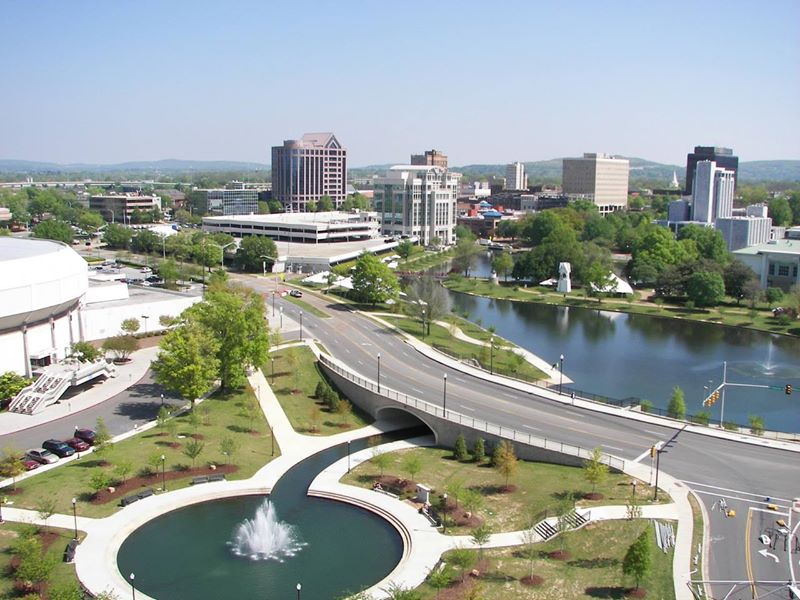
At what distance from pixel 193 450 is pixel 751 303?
82.1 m

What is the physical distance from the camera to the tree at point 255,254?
11619 cm

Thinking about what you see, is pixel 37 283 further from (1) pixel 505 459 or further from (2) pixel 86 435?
(1) pixel 505 459

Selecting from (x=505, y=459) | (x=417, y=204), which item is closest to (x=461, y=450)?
(x=505, y=459)

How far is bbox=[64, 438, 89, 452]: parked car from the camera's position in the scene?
4441cm

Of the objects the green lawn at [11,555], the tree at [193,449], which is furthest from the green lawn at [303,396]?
the green lawn at [11,555]

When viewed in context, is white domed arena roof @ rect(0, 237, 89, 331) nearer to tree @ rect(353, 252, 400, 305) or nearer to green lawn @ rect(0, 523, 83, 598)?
green lawn @ rect(0, 523, 83, 598)

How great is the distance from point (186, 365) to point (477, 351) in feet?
97.9

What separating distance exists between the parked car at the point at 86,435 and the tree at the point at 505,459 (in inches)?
920

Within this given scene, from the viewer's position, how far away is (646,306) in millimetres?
104625

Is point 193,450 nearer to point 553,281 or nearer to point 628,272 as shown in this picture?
point 553,281

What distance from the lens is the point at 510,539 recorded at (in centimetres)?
3522

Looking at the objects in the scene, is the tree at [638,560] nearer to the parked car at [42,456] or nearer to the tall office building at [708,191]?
the parked car at [42,456]

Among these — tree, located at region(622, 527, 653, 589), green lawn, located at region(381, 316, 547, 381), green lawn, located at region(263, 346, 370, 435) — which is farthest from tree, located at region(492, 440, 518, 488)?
green lawn, located at region(381, 316, 547, 381)

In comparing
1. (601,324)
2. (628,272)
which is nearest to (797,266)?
(628,272)
